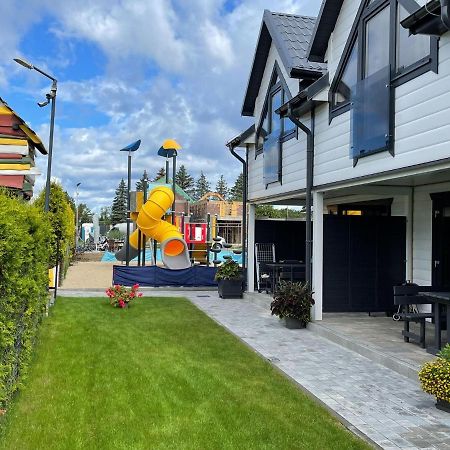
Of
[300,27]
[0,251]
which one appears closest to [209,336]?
[0,251]

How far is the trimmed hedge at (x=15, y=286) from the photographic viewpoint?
13.0 ft

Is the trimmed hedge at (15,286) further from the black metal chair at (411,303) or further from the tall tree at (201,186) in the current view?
the tall tree at (201,186)

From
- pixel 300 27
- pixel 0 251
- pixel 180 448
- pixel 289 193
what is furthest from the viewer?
pixel 300 27

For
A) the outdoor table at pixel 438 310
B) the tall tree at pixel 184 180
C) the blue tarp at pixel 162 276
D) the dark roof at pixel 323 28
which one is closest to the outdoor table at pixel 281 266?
the blue tarp at pixel 162 276

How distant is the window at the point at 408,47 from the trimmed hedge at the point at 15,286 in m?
5.38

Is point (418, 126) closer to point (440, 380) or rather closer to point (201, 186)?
point (440, 380)

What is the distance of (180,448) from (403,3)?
6588mm

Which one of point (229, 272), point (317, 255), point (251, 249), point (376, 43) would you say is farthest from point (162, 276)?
point (376, 43)

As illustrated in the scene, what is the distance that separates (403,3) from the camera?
23.7 ft

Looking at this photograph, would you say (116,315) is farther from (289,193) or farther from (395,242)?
(395,242)

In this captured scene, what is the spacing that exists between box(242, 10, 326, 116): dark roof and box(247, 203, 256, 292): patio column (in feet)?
9.91

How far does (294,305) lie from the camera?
32.3 feet

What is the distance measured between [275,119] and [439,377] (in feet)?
29.1

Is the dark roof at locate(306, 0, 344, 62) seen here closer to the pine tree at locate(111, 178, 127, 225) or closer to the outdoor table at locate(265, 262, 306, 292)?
the outdoor table at locate(265, 262, 306, 292)
